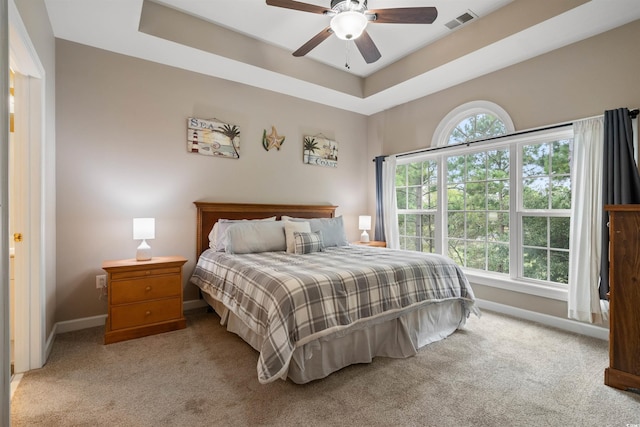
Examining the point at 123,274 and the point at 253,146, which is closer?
the point at 123,274

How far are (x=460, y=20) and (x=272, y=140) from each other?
2480mm

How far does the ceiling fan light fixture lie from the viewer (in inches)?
86.4

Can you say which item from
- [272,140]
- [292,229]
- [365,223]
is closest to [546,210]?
[365,223]

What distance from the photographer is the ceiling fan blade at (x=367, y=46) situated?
101 inches

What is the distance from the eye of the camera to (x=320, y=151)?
464 centimetres

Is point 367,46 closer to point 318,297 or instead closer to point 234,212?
point 318,297

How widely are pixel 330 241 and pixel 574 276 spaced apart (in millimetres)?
2400

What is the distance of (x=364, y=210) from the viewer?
5211 mm

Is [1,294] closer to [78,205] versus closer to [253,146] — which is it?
[78,205]

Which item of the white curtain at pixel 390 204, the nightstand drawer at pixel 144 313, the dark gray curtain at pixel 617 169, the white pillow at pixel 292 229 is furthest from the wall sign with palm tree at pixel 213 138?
the dark gray curtain at pixel 617 169

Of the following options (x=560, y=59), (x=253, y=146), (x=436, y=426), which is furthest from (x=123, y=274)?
(x=560, y=59)

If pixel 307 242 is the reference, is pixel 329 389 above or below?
below

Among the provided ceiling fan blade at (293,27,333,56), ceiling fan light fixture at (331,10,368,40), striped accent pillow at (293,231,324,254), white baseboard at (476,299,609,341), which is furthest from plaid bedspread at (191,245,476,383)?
ceiling fan blade at (293,27,333,56)

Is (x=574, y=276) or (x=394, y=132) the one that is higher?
(x=394, y=132)
